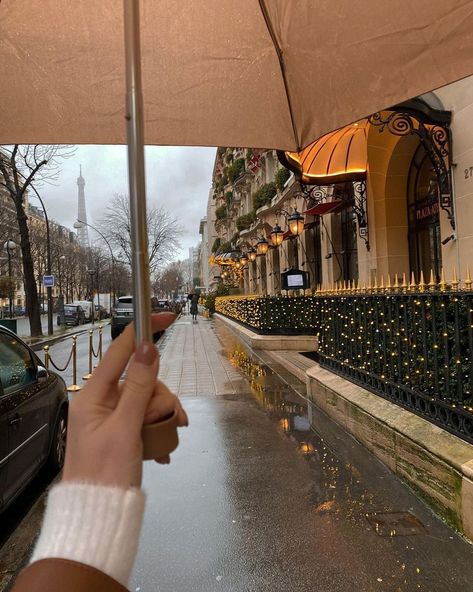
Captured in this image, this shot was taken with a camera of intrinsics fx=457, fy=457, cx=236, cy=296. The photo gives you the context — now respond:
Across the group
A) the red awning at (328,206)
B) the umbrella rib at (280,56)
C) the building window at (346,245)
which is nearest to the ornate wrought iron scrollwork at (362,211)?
the red awning at (328,206)

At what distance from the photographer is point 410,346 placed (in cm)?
459

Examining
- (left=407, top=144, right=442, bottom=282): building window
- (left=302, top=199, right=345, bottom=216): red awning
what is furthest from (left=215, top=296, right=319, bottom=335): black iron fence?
(left=407, top=144, right=442, bottom=282): building window

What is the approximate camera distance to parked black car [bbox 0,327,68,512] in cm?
372

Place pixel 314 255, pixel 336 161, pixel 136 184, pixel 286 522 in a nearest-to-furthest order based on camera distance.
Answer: pixel 136 184, pixel 286 522, pixel 336 161, pixel 314 255

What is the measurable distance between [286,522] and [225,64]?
3.33 metres

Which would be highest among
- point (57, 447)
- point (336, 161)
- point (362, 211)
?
point (336, 161)

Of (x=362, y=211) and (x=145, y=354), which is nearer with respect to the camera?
(x=145, y=354)

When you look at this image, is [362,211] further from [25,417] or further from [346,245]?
[25,417]

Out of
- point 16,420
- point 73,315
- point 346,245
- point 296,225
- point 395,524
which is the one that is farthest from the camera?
point 73,315

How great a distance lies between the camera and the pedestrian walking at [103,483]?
2.98 ft

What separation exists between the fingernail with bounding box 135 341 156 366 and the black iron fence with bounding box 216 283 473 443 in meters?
3.23

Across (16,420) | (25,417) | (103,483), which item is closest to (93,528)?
(103,483)

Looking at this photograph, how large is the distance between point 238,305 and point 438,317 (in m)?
20.1

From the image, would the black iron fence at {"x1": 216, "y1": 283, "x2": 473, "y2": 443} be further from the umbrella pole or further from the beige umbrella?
the umbrella pole
